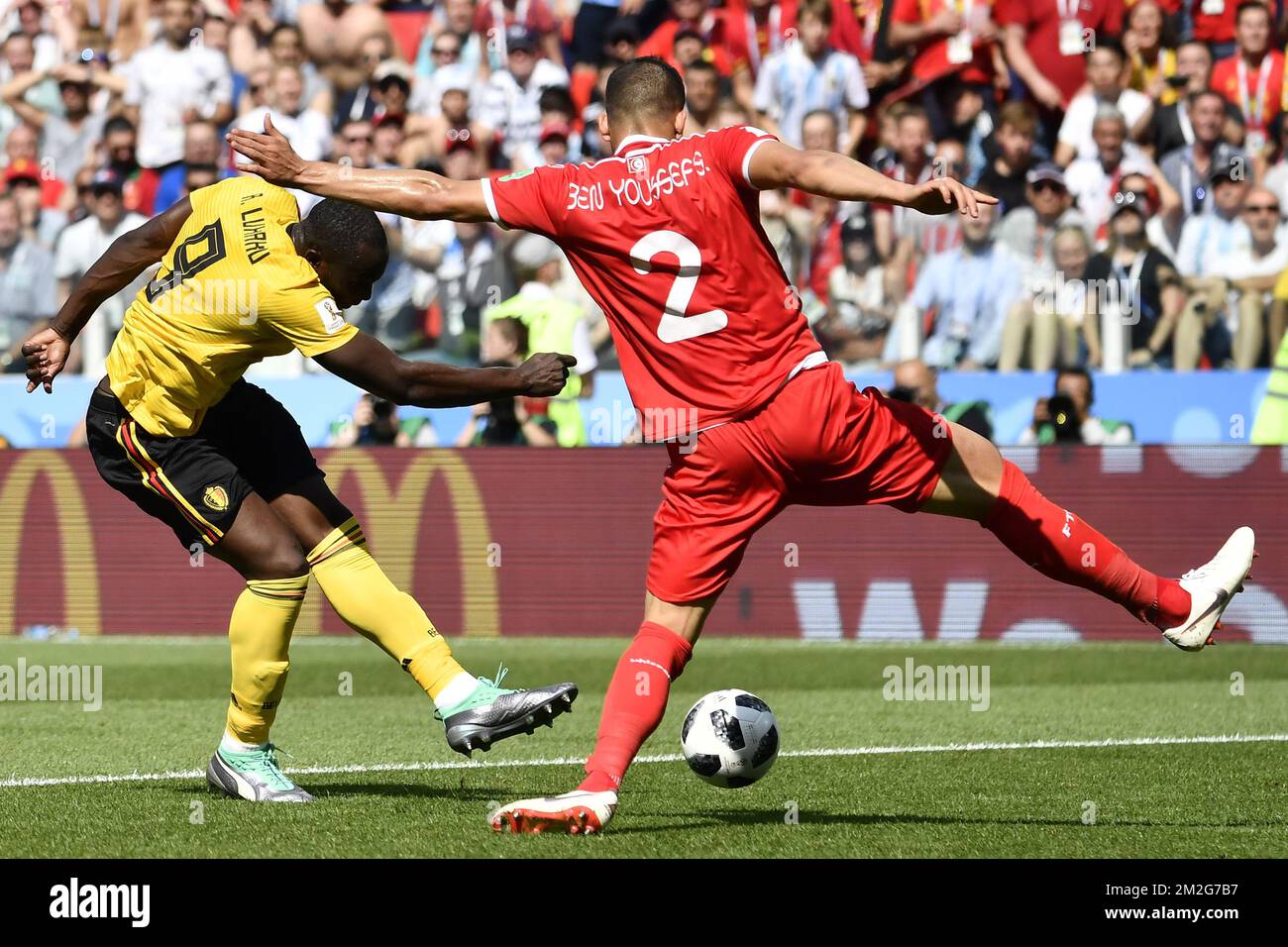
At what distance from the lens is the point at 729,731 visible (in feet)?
21.1

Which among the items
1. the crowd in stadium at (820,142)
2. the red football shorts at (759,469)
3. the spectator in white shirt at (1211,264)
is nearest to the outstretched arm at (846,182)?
the red football shorts at (759,469)

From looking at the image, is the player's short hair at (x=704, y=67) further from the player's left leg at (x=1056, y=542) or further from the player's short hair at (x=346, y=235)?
the player's left leg at (x=1056, y=542)

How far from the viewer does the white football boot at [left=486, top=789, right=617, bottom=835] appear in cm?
562

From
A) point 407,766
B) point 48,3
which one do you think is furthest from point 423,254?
point 407,766

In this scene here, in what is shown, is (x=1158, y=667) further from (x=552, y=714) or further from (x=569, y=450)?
(x=552, y=714)

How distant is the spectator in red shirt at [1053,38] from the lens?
49.2ft

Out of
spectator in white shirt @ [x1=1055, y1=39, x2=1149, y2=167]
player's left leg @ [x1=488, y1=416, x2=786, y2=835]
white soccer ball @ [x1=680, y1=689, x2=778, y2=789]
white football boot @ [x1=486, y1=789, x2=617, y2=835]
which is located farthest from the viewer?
spectator in white shirt @ [x1=1055, y1=39, x2=1149, y2=167]

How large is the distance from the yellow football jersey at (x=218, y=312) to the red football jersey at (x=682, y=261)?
87 centimetres

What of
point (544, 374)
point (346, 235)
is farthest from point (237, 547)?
point (544, 374)

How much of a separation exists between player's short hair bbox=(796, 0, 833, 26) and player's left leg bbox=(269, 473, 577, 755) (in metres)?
9.52

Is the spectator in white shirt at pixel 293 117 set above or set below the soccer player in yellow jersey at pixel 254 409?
above

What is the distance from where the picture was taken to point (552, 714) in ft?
20.6

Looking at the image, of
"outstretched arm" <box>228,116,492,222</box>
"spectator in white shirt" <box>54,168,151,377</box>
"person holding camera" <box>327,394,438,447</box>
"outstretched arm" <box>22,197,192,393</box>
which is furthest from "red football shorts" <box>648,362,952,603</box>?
"spectator in white shirt" <box>54,168,151,377</box>

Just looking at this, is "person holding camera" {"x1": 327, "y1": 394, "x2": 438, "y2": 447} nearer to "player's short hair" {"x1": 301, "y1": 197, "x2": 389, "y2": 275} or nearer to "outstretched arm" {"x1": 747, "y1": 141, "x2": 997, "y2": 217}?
"player's short hair" {"x1": 301, "y1": 197, "x2": 389, "y2": 275}
